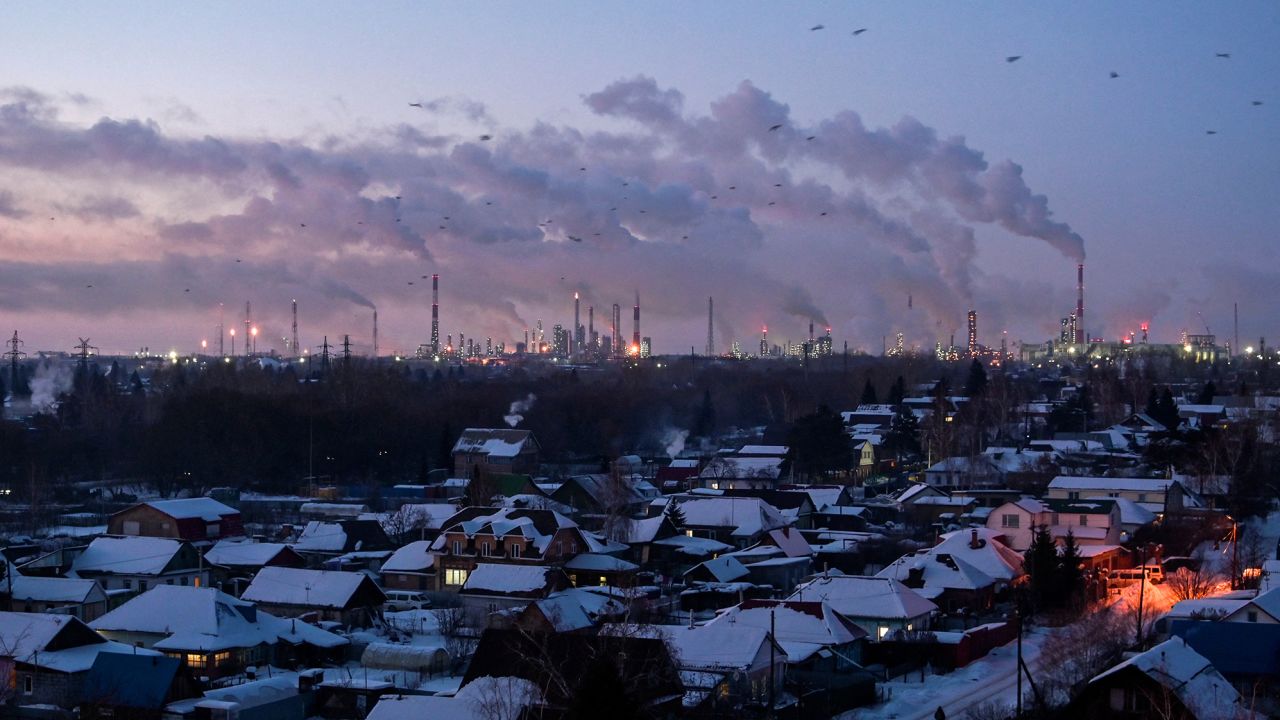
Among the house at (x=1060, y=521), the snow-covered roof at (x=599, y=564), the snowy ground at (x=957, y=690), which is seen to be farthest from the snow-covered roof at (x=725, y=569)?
the house at (x=1060, y=521)

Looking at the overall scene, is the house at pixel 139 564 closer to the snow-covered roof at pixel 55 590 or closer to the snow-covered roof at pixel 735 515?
the snow-covered roof at pixel 55 590

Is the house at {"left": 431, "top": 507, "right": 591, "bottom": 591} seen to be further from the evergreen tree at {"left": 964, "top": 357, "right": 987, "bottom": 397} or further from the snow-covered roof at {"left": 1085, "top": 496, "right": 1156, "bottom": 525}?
the evergreen tree at {"left": 964, "top": 357, "right": 987, "bottom": 397}

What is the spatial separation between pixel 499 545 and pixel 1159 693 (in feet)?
32.2

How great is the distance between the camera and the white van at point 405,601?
54.2ft

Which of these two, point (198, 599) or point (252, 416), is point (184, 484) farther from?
point (198, 599)

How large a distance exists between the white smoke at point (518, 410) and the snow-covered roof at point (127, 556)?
755 inches

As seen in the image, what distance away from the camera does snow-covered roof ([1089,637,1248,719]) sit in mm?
9469

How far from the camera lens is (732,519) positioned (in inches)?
811

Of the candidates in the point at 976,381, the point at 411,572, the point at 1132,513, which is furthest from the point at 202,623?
the point at 976,381

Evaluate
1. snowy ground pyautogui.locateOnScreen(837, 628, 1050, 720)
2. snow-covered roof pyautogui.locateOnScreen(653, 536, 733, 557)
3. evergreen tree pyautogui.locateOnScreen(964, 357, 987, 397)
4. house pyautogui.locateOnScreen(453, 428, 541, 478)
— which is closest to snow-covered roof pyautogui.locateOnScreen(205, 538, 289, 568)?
snow-covered roof pyautogui.locateOnScreen(653, 536, 733, 557)

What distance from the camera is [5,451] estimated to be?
2783 cm

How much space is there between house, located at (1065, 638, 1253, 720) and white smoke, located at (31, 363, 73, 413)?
3742cm

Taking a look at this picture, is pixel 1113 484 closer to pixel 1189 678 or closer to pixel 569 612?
pixel 569 612

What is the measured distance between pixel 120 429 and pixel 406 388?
12300 mm
